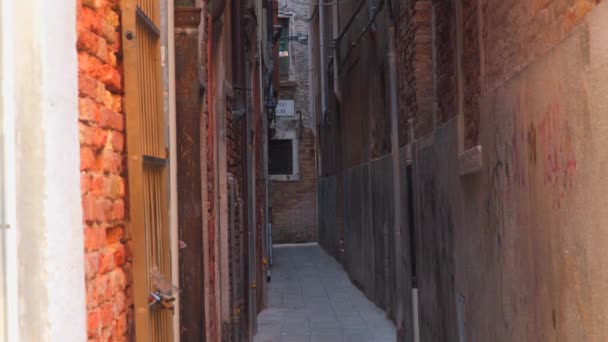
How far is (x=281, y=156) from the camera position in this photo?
28422 millimetres

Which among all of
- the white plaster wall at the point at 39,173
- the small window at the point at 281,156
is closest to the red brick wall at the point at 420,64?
the white plaster wall at the point at 39,173

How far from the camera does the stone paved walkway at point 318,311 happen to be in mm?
11271

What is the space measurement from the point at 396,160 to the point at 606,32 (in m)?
8.17

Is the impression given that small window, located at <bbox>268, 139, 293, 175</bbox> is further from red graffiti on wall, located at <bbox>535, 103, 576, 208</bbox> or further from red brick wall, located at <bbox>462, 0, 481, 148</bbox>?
red graffiti on wall, located at <bbox>535, 103, 576, 208</bbox>

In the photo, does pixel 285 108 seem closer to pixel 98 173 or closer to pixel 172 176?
pixel 172 176

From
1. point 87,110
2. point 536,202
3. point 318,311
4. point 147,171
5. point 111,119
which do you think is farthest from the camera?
point 318,311

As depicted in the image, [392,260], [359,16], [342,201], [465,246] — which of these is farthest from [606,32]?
[342,201]

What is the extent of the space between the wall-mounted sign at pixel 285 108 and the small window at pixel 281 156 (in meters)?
0.86

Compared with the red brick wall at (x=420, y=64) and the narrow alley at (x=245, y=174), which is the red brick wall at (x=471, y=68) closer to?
the narrow alley at (x=245, y=174)

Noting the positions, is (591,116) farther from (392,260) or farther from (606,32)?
(392,260)

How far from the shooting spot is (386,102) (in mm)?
12203

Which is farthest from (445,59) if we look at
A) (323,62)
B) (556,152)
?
(323,62)

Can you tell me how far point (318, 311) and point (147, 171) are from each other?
9.86 meters

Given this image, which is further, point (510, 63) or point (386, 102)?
point (386, 102)
